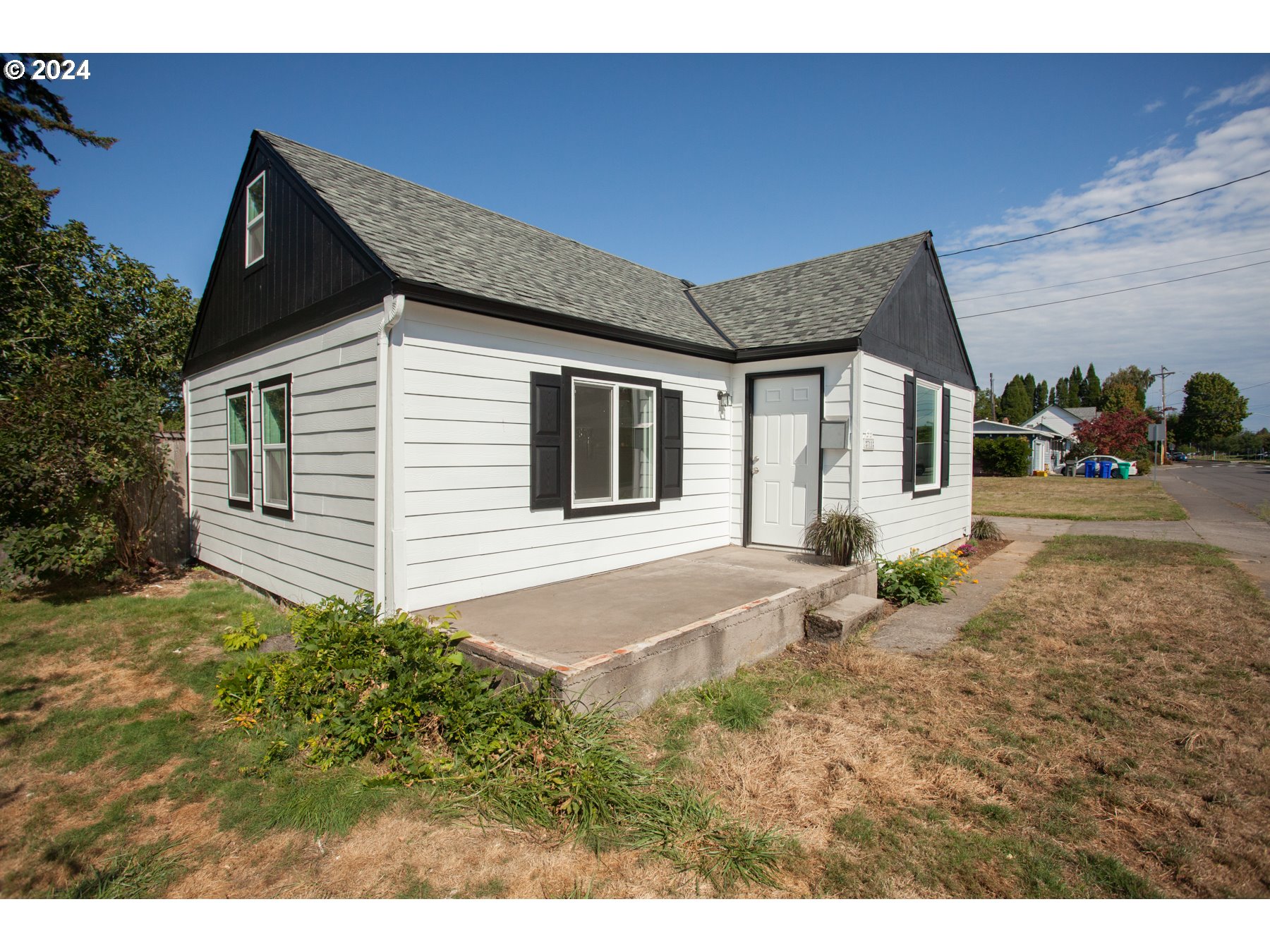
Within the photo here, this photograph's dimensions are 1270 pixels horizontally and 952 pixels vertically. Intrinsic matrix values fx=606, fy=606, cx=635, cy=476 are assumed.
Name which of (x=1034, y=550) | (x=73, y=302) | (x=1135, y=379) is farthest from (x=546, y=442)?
(x=1135, y=379)

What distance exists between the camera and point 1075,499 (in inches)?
787

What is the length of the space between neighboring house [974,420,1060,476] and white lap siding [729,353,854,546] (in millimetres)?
29548

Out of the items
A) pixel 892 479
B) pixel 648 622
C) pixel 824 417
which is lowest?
pixel 648 622

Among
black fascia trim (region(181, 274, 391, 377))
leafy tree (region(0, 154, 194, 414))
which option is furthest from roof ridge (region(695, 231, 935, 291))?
leafy tree (region(0, 154, 194, 414))

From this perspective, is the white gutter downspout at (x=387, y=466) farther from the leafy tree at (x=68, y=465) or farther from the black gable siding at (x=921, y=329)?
the black gable siding at (x=921, y=329)

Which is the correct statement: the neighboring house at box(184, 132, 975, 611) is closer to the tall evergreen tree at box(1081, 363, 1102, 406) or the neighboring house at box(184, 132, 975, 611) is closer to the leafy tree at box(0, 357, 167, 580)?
the leafy tree at box(0, 357, 167, 580)

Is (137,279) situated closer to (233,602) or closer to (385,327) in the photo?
(233,602)

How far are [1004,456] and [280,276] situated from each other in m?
33.9

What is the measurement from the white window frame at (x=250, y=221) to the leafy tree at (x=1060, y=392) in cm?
9045

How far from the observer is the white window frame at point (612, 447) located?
5863 mm

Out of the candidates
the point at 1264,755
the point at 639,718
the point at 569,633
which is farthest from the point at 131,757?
the point at 1264,755

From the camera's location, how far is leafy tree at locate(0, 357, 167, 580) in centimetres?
648

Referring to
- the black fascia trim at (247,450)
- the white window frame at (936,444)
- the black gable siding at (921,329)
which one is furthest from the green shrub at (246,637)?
the white window frame at (936,444)

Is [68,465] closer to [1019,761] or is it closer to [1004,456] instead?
[1019,761]
